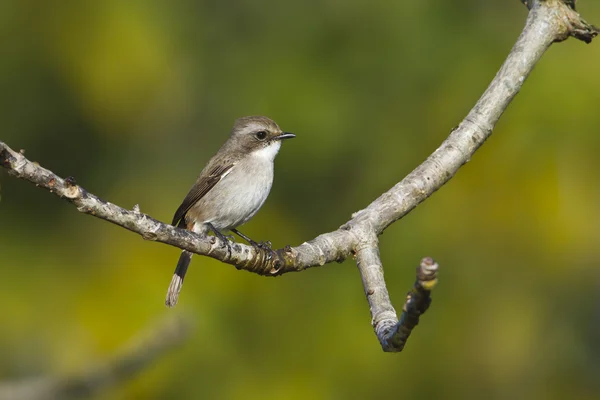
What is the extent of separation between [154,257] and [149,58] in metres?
3.84

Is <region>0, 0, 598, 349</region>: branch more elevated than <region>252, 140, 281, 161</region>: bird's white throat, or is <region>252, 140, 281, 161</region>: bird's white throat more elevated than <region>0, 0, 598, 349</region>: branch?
<region>252, 140, 281, 161</region>: bird's white throat

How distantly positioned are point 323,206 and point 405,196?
4532 millimetres

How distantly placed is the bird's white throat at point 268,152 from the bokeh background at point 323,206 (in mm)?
1476

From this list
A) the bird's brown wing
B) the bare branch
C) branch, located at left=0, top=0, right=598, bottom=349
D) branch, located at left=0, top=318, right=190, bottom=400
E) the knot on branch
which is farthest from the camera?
the bird's brown wing

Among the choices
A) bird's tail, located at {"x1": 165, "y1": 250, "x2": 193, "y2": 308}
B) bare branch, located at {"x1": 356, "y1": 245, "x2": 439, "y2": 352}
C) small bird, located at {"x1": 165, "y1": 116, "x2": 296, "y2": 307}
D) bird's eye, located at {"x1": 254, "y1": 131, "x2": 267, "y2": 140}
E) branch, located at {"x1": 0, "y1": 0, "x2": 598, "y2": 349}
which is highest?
bird's eye, located at {"x1": 254, "y1": 131, "x2": 267, "y2": 140}

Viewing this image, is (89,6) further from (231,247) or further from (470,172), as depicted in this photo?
(231,247)

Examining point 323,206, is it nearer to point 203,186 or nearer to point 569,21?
point 203,186

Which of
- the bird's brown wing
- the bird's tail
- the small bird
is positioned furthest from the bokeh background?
the bird's brown wing

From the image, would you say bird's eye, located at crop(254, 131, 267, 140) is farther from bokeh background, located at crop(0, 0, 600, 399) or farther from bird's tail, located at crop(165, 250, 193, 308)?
bokeh background, located at crop(0, 0, 600, 399)

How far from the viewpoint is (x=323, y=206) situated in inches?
380

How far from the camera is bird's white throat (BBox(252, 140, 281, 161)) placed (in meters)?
7.48

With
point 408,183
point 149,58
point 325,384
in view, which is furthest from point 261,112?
point 408,183

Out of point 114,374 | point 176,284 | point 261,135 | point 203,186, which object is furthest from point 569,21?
point 176,284

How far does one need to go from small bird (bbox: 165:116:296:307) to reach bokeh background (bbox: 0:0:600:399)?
1.05 metres
